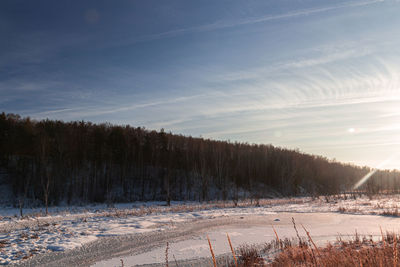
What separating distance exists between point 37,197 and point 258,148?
202ft

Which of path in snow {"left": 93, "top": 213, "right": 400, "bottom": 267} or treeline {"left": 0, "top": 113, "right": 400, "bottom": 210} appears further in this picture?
treeline {"left": 0, "top": 113, "right": 400, "bottom": 210}

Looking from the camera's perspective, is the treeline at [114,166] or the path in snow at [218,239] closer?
the path in snow at [218,239]

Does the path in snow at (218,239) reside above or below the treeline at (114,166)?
below

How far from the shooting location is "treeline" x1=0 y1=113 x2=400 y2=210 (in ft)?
149

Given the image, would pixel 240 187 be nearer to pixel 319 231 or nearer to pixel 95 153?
pixel 95 153

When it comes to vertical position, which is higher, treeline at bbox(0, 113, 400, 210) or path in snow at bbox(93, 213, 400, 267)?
treeline at bbox(0, 113, 400, 210)

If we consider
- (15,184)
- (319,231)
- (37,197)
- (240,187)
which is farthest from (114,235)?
(240,187)

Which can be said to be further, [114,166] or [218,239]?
[114,166]

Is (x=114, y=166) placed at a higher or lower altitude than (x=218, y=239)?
higher

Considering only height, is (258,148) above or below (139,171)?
above

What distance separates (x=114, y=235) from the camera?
571 inches

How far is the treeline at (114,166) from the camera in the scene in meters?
45.4

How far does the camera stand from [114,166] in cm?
5628

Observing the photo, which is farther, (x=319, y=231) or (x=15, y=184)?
(x=15, y=184)
